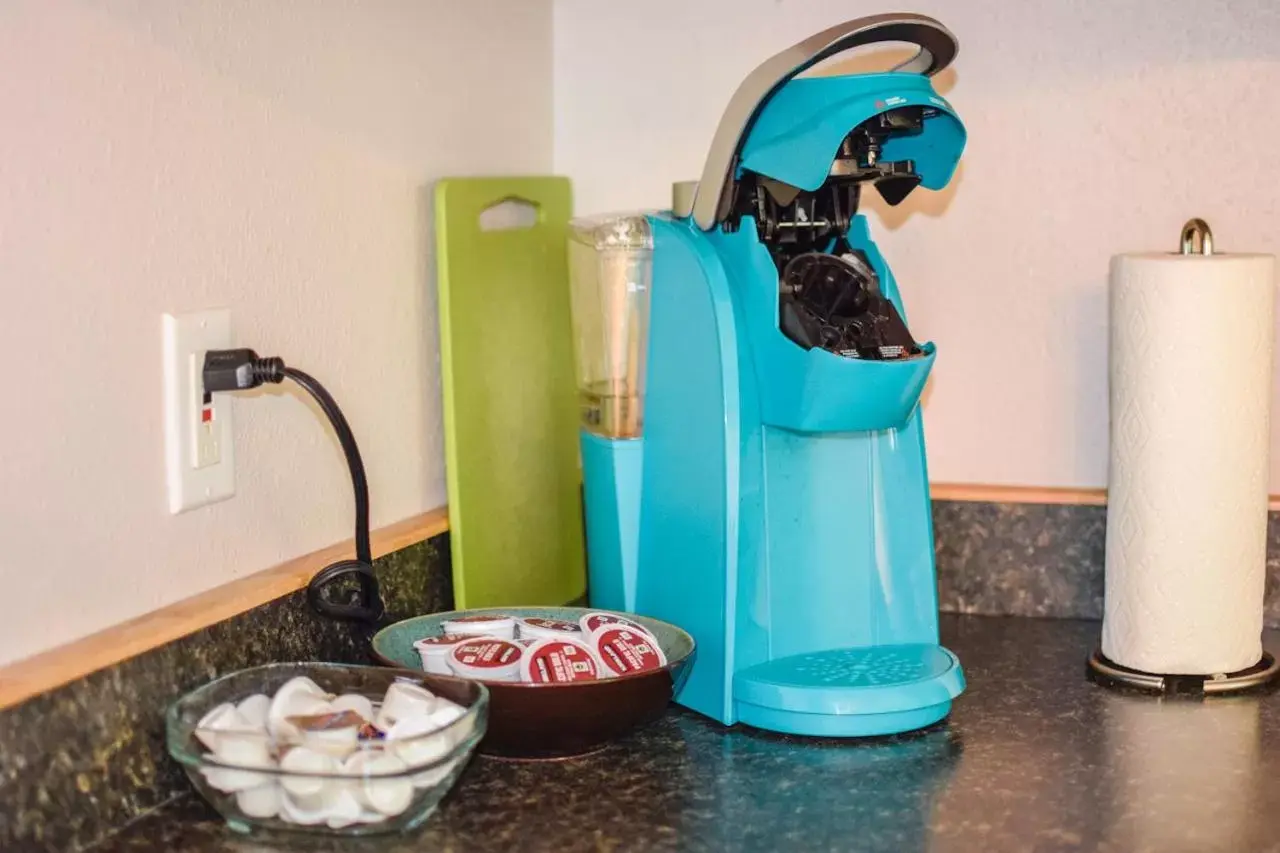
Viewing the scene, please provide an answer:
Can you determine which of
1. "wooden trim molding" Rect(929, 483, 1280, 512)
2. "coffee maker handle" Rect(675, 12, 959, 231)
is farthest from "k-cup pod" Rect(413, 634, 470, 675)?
"wooden trim molding" Rect(929, 483, 1280, 512)

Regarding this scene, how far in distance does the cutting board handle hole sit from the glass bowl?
0.51 m

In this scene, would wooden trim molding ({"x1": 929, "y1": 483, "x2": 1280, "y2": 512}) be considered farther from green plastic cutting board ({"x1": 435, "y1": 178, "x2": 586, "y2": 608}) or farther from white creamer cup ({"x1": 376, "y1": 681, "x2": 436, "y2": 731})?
white creamer cup ({"x1": 376, "y1": 681, "x2": 436, "y2": 731})

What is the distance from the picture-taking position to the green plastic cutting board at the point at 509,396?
119 cm

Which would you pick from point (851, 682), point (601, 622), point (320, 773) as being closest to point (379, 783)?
point (320, 773)

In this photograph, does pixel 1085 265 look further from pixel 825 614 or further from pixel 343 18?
pixel 343 18

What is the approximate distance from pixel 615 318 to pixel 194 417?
355 millimetres

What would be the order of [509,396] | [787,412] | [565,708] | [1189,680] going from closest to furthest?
[565,708] → [787,412] → [1189,680] → [509,396]

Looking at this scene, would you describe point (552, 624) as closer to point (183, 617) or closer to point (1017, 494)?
point (183, 617)

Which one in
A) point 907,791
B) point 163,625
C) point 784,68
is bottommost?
point 907,791

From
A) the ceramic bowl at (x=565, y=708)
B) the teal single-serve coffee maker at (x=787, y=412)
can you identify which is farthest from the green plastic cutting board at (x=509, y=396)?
the ceramic bowl at (x=565, y=708)

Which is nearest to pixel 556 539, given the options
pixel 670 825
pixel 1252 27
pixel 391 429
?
pixel 391 429

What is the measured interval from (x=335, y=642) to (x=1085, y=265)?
71cm

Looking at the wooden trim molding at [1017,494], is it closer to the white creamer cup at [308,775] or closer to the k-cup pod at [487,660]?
the k-cup pod at [487,660]

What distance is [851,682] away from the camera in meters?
1.02
